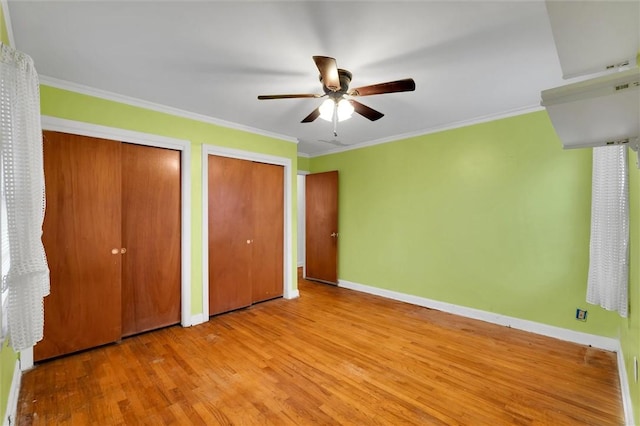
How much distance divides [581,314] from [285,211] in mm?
3529

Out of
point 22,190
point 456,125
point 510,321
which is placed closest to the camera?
point 22,190

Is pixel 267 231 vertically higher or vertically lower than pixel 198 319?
higher

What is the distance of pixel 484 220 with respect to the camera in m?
3.36

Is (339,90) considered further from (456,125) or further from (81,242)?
(81,242)

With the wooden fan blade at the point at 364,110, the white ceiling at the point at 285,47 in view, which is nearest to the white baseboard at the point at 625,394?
the white ceiling at the point at 285,47

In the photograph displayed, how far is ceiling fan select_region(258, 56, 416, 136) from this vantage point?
1.76m

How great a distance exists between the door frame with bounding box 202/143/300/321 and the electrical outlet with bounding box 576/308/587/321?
128 inches

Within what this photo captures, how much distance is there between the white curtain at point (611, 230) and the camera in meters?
2.04

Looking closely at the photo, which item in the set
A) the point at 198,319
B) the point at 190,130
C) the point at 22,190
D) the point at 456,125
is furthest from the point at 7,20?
the point at 456,125

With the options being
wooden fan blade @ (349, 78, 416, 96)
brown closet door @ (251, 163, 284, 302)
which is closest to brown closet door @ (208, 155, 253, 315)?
brown closet door @ (251, 163, 284, 302)

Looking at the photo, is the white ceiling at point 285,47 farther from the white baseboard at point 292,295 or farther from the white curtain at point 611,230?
the white baseboard at point 292,295

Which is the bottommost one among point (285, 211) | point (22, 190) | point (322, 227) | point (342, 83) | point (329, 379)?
point (329, 379)

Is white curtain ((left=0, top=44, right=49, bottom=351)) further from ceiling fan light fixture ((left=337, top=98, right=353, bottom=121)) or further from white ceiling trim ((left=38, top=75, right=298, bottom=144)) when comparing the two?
ceiling fan light fixture ((left=337, top=98, right=353, bottom=121))

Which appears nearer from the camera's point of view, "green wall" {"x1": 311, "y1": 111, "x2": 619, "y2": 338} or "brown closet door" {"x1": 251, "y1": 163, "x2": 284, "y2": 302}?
"green wall" {"x1": 311, "y1": 111, "x2": 619, "y2": 338}
